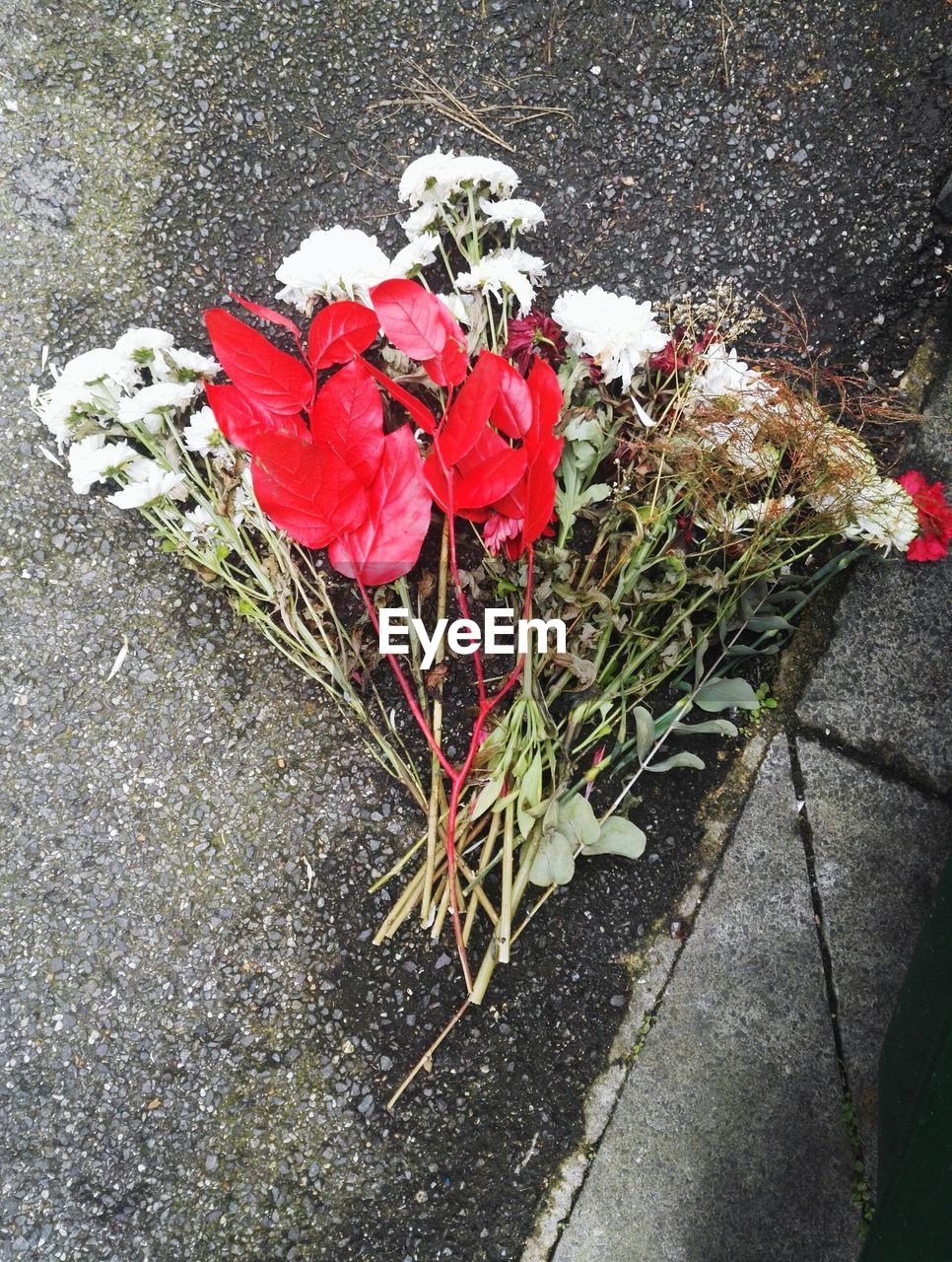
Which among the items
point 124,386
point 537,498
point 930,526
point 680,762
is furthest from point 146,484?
point 930,526

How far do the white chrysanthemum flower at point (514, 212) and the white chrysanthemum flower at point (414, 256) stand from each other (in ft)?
0.41

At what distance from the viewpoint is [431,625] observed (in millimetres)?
1938

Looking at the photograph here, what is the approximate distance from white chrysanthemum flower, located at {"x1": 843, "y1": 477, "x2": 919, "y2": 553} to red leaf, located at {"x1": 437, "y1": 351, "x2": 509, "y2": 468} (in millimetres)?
728

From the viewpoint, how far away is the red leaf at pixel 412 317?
1.61m

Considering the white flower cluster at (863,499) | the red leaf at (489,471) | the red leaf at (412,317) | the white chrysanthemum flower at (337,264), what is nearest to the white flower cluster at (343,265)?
the white chrysanthemum flower at (337,264)

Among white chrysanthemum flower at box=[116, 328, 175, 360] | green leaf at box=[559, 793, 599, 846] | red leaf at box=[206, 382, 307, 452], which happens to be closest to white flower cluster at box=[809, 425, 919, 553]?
green leaf at box=[559, 793, 599, 846]

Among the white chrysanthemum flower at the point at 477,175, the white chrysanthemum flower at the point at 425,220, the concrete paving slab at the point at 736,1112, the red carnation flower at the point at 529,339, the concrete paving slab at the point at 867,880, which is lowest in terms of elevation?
the concrete paving slab at the point at 736,1112

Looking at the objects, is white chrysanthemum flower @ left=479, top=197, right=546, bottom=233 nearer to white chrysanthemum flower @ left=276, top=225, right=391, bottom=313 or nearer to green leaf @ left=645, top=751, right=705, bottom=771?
white chrysanthemum flower @ left=276, top=225, right=391, bottom=313

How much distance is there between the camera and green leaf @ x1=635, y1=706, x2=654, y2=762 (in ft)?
5.72

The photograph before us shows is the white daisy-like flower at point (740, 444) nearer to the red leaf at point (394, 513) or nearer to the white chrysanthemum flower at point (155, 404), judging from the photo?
the red leaf at point (394, 513)

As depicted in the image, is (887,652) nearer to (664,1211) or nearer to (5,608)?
(664,1211)

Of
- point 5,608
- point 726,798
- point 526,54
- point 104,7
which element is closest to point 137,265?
point 104,7

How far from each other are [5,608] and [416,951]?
118 cm

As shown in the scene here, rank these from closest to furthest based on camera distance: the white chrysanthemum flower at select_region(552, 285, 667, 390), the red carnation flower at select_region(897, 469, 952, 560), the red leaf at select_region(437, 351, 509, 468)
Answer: the red leaf at select_region(437, 351, 509, 468) < the white chrysanthemum flower at select_region(552, 285, 667, 390) < the red carnation flower at select_region(897, 469, 952, 560)
